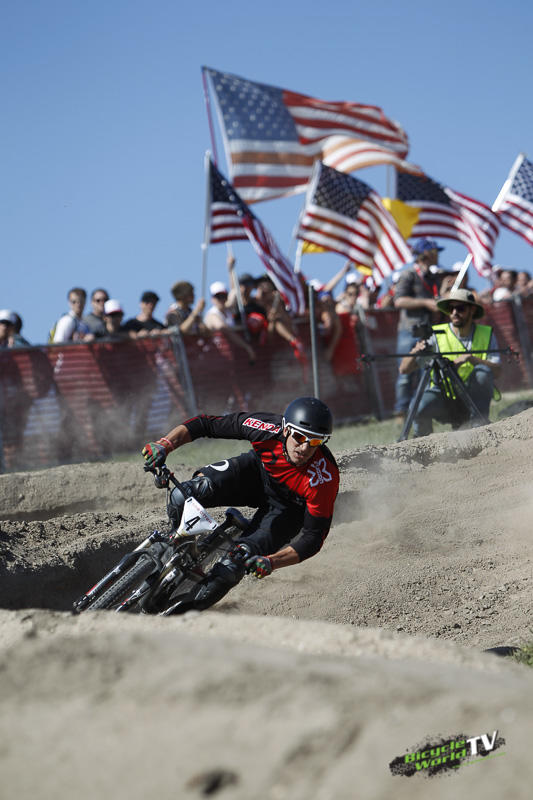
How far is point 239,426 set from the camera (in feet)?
23.1

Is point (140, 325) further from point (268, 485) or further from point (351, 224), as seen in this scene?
point (268, 485)

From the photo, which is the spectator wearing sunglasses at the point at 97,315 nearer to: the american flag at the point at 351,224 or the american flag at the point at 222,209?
the american flag at the point at 222,209

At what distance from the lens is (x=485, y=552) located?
8711 millimetres

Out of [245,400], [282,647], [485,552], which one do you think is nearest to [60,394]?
[245,400]

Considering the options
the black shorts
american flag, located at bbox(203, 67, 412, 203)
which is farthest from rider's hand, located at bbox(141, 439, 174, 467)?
american flag, located at bbox(203, 67, 412, 203)

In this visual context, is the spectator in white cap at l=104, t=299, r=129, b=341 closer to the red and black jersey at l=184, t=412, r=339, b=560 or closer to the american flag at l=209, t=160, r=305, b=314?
the american flag at l=209, t=160, r=305, b=314

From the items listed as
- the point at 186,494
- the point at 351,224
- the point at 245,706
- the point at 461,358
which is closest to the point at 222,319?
the point at 351,224

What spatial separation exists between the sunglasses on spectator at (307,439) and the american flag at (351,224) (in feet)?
25.8

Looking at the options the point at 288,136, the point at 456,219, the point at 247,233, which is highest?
the point at 288,136

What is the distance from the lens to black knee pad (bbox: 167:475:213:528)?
6.50 m

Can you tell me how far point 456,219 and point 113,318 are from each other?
618 cm

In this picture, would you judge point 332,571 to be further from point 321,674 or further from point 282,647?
point 321,674

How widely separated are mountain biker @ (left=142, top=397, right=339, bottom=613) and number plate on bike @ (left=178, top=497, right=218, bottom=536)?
259 millimetres

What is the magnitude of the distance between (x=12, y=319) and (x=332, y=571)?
5.83m
